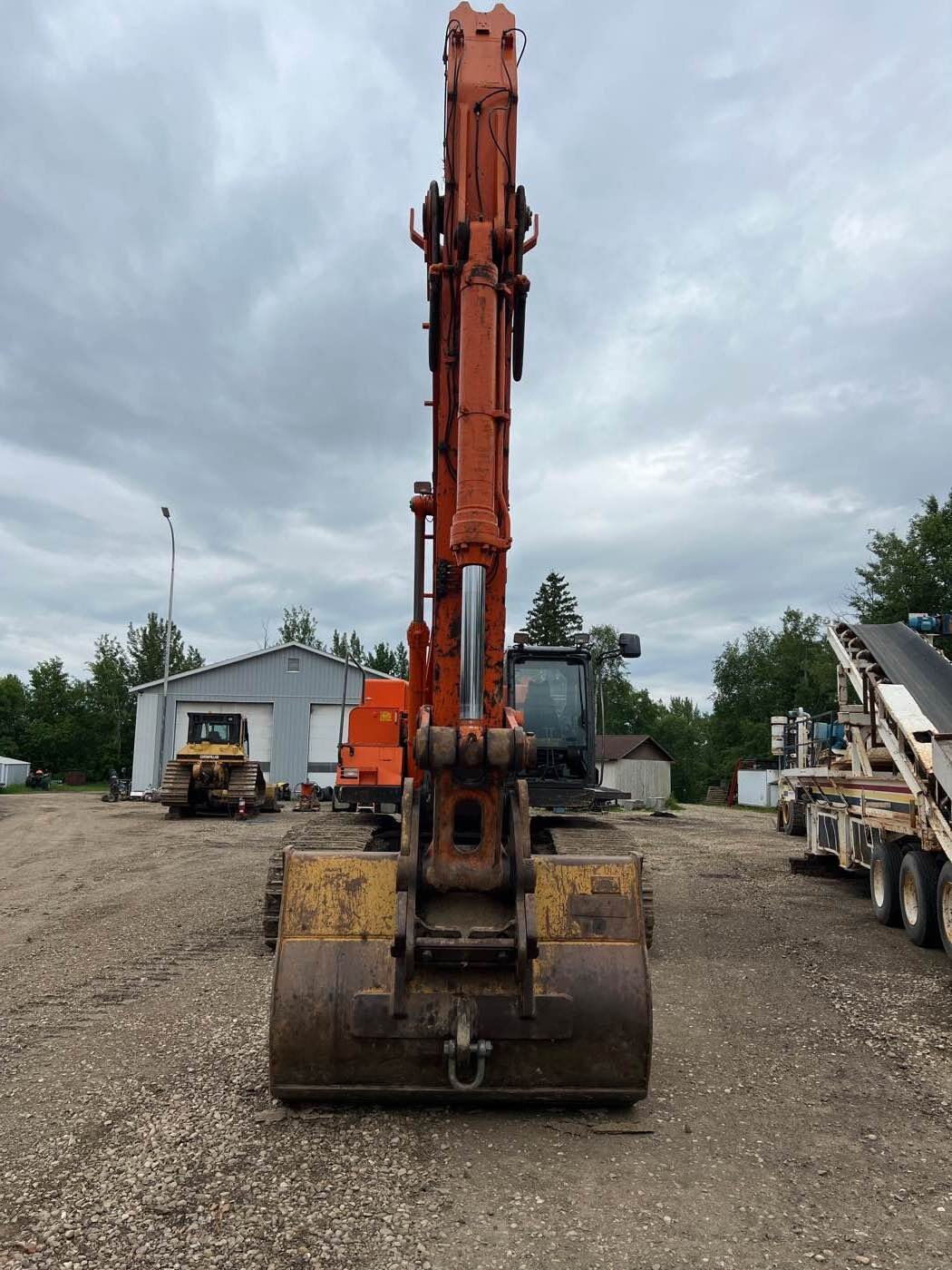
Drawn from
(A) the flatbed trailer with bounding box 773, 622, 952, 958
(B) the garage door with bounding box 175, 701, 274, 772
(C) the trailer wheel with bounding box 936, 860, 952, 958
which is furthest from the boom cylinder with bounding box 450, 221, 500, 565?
(B) the garage door with bounding box 175, 701, 274, 772

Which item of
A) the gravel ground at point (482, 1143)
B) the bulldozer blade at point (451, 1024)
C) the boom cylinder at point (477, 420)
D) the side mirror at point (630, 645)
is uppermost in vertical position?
the boom cylinder at point (477, 420)

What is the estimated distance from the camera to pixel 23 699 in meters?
71.5

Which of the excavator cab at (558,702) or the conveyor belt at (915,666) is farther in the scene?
the conveyor belt at (915,666)

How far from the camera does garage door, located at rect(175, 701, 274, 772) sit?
34.6m

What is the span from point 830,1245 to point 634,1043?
3.81 ft

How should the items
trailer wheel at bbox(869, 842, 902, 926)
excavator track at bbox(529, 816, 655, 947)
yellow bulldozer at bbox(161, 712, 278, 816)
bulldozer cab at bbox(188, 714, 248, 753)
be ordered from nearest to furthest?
excavator track at bbox(529, 816, 655, 947)
trailer wheel at bbox(869, 842, 902, 926)
yellow bulldozer at bbox(161, 712, 278, 816)
bulldozer cab at bbox(188, 714, 248, 753)

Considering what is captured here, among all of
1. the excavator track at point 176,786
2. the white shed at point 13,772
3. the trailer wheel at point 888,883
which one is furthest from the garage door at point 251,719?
the trailer wheel at point 888,883

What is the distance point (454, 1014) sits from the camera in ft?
14.0

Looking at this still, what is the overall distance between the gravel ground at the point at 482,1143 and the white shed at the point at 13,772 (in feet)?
159

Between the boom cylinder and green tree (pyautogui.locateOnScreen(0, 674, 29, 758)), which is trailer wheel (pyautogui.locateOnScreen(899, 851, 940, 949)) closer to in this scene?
the boom cylinder

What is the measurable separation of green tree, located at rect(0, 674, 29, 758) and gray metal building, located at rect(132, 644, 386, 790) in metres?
35.5

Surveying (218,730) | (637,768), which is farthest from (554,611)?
(218,730)

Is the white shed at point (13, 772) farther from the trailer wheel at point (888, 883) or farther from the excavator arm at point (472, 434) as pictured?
the excavator arm at point (472, 434)

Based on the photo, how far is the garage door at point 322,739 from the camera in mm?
34344
